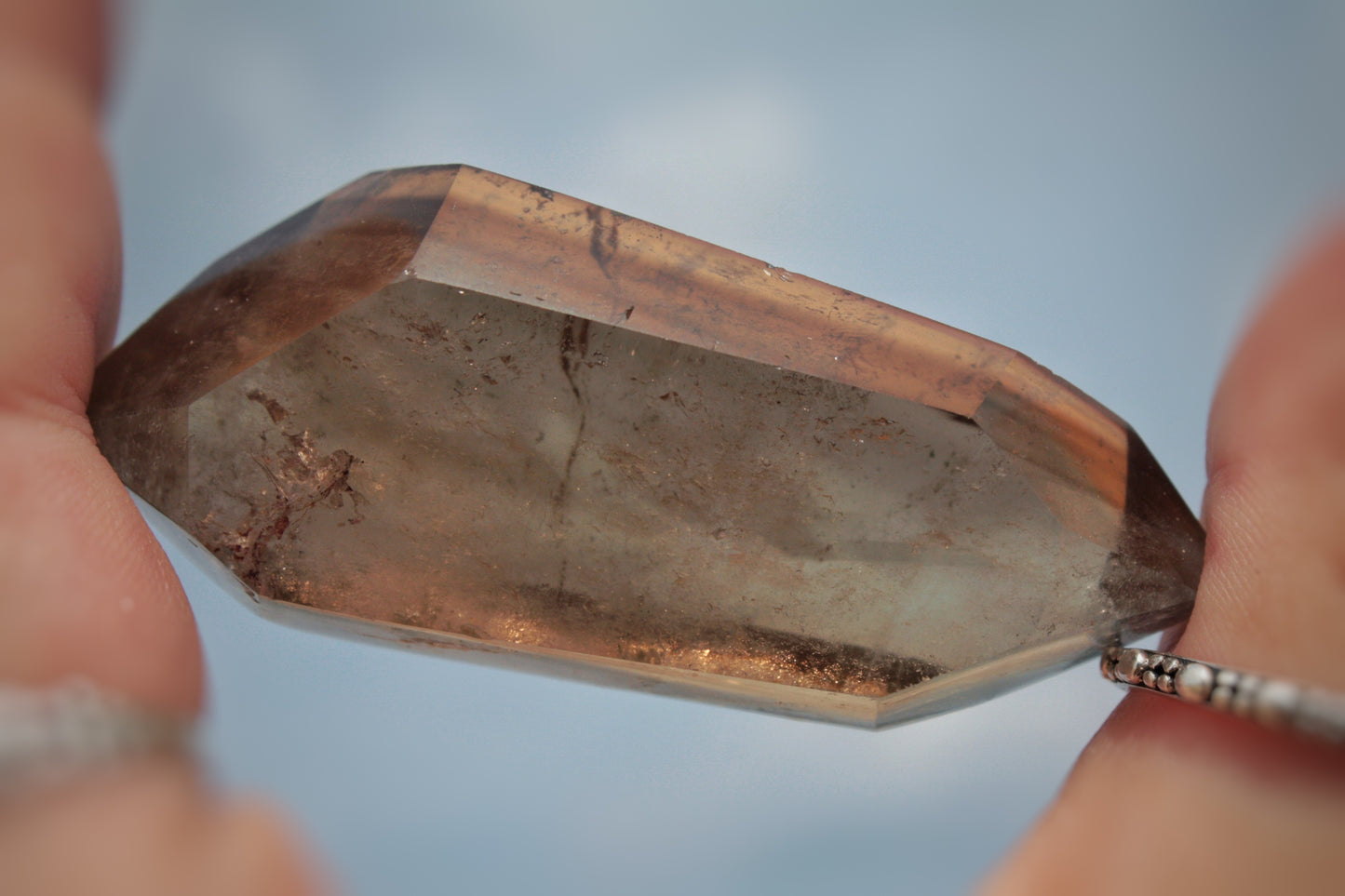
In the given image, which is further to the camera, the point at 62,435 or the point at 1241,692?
the point at 62,435

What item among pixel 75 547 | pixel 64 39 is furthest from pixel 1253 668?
pixel 64 39

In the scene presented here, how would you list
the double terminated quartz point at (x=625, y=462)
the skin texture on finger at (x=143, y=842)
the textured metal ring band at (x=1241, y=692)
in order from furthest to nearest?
the double terminated quartz point at (x=625, y=462) < the textured metal ring band at (x=1241, y=692) < the skin texture on finger at (x=143, y=842)

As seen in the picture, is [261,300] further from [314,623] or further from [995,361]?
[995,361]

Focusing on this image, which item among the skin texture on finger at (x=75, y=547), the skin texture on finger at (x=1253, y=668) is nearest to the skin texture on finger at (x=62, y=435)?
the skin texture on finger at (x=75, y=547)

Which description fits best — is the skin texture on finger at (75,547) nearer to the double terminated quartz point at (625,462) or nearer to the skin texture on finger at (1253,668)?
the double terminated quartz point at (625,462)

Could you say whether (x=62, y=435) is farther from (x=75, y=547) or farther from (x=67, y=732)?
(x=67, y=732)

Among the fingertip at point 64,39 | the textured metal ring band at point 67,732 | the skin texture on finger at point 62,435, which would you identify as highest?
the fingertip at point 64,39
